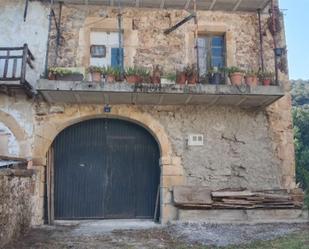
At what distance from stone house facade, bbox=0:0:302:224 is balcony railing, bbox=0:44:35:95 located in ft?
0.47

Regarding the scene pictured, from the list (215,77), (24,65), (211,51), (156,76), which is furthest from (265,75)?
(24,65)

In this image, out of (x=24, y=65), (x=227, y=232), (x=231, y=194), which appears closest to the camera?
(x=227, y=232)

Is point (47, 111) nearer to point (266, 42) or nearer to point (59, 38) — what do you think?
point (59, 38)

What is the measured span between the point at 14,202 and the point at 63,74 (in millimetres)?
2779

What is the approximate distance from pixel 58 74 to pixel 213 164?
3730 millimetres

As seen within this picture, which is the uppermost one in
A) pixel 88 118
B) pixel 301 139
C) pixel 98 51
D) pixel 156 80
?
pixel 98 51

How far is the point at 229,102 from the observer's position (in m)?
8.27

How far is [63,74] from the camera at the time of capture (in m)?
7.65

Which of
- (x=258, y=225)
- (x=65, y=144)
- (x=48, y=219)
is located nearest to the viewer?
(x=258, y=225)

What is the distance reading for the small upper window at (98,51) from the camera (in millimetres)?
8570

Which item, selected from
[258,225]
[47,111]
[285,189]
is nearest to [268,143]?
[285,189]

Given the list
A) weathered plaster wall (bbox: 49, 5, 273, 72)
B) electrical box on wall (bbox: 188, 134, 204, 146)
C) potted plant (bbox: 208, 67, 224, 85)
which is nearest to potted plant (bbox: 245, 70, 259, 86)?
potted plant (bbox: 208, 67, 224, 85)

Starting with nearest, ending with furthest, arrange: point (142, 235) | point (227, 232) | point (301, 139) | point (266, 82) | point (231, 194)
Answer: point (142, 235) → point (227, 232) → point (231, 194) → point (266, 82) → point (301, 139)

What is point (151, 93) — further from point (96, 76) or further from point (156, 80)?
point (96, 76)
